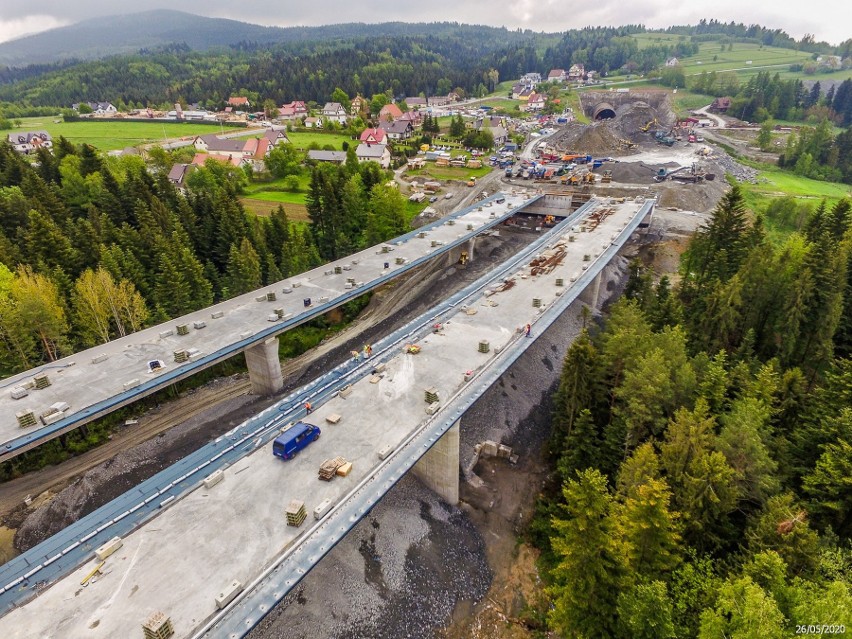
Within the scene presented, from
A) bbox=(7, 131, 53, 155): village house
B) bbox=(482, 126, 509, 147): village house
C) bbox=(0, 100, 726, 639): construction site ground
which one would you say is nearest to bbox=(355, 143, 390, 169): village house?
bbox=(482, 126, 509, 147): village house

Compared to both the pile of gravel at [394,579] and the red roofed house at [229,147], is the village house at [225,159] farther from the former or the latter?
the pile of gravel at [394,579]

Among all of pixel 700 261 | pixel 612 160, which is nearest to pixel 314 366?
pixel 700 261

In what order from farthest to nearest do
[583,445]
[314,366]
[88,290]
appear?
[314,366] → [88,290] → [583,445]

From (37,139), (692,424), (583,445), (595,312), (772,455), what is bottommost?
(595,312)

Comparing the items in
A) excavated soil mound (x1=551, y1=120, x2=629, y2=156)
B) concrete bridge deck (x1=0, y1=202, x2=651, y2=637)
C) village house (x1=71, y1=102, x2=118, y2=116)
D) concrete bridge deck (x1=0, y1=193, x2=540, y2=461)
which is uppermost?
village house (x1=71, y1=102, x2=118, y2=116)

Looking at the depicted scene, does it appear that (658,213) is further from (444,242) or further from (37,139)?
(37,139)

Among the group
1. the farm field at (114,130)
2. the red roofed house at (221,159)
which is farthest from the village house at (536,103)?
the red roofed house at (221,159)

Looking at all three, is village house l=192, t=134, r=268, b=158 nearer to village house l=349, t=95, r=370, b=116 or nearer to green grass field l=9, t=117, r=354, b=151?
green grass field l=9, t=117, r=354, b=151

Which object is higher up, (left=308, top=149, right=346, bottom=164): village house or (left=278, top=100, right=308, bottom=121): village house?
(left=278, top=100, right=308, bottom=121): village house
